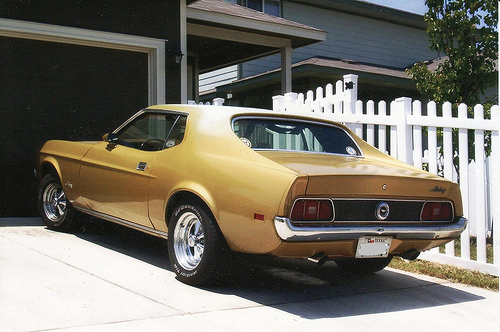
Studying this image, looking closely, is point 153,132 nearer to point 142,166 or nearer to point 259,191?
point 142,166

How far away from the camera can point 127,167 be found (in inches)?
231

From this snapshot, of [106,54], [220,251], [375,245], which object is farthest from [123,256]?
[106,54]

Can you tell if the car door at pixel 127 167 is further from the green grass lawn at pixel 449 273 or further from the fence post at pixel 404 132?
the green grass lawn at pixel 449 273

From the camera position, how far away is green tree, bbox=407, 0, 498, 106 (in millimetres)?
9484

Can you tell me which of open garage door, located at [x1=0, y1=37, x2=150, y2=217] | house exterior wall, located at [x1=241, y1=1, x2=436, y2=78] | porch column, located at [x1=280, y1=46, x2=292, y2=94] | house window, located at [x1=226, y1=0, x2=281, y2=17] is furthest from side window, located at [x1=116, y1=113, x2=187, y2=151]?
house window, located at [x1=226, y1=0, x2=281, y2=17]

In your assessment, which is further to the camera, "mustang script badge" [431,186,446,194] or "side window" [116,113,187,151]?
"side window" [116,113,187,151]

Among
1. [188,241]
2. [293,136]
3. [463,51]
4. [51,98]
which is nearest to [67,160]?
[188,241]

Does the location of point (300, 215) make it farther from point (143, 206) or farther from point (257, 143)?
Result: point (143, 206)

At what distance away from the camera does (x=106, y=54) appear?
31.3 feet

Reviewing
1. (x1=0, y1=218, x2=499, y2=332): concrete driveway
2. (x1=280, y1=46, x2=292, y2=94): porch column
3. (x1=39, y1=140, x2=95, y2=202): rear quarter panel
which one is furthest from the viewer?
(x1=280, y1=46, x2=292, y2=94): porch column

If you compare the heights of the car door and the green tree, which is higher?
the green tree

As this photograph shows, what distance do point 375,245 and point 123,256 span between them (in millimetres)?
2568

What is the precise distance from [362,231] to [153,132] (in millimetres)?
2480

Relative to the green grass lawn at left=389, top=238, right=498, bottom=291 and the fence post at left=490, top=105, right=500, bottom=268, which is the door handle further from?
the fence post at left=490, top=105, right=500, bottom=268
